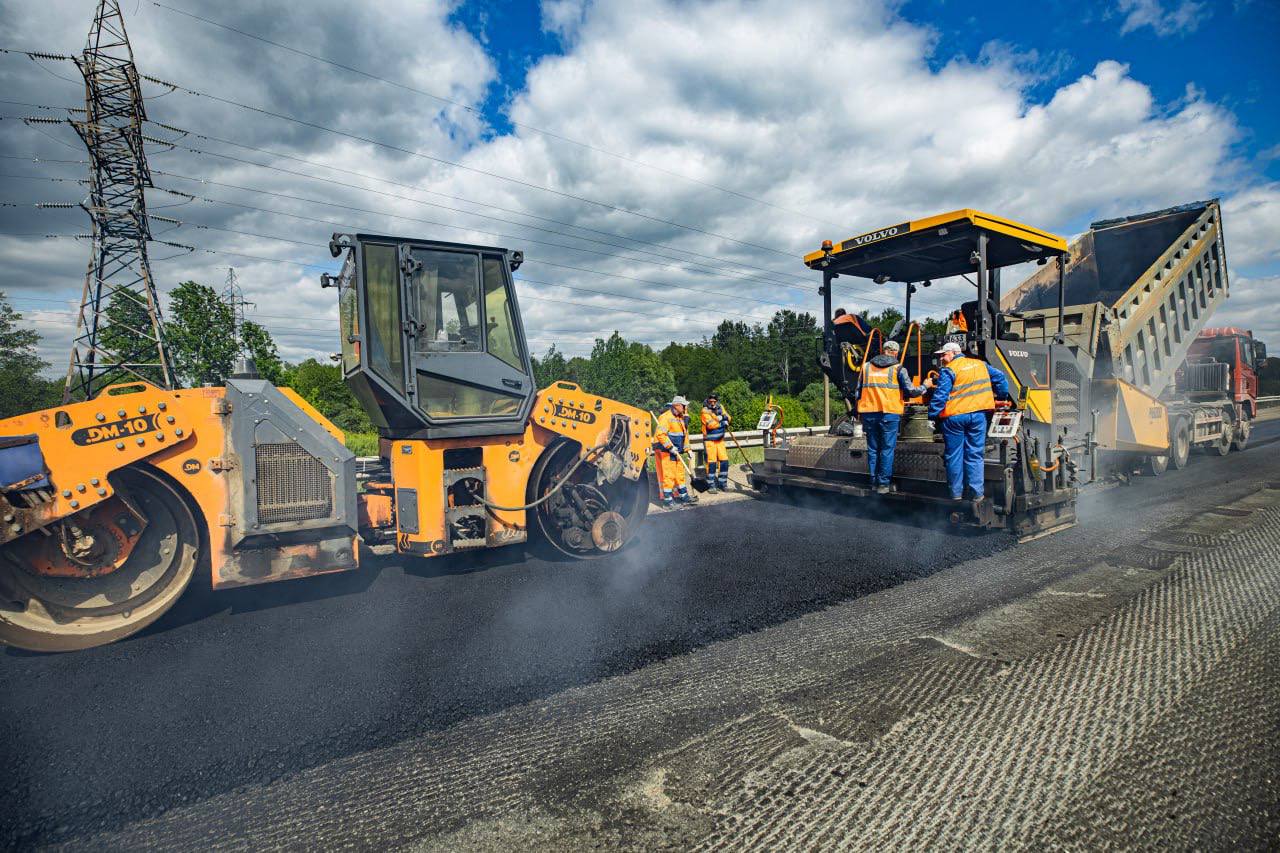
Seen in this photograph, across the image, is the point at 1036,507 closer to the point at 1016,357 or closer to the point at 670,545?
the point at 1016,357

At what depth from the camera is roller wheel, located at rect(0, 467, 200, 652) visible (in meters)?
3.48

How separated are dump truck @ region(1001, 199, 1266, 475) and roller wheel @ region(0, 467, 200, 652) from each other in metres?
8.16

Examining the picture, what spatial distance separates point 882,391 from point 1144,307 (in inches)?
191

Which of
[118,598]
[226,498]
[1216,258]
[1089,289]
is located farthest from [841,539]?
[1216,258]

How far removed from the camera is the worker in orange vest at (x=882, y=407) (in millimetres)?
5938

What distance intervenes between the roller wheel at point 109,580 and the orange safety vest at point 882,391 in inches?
210

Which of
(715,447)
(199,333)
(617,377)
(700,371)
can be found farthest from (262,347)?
(700,371)

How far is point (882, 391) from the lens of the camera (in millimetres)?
5934

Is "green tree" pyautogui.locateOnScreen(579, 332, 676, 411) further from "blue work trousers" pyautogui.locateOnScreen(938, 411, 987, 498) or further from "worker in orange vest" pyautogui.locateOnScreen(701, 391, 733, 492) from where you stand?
"blue work trousers" pyautogui.locateOnScreen(938, 411, 987, 498)

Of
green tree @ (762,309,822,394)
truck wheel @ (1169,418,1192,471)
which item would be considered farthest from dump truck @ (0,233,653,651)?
green tree @ (762,309,822,394)

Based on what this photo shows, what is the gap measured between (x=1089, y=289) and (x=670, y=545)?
776cm

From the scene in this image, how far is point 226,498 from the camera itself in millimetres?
3846

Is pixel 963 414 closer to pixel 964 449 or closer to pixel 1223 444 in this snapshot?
pixel 964 449

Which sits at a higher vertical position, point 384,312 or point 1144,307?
point 1144,307
